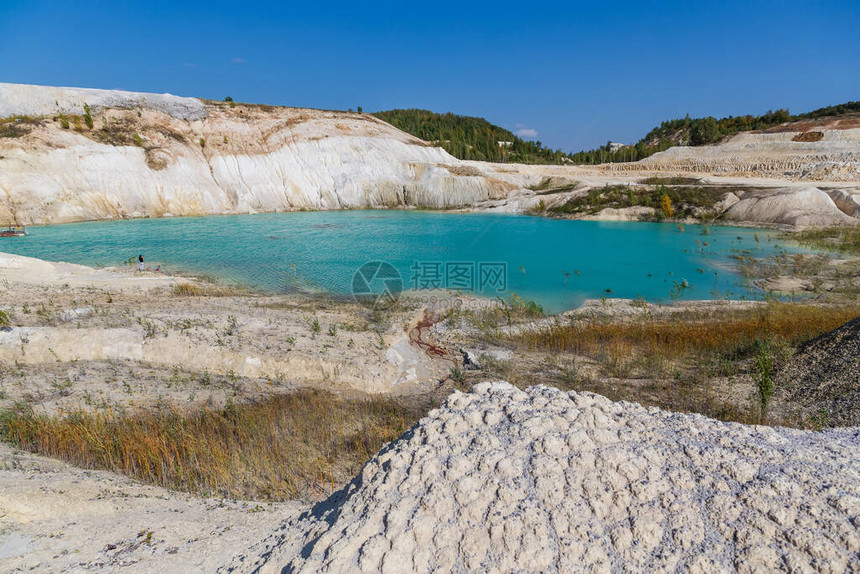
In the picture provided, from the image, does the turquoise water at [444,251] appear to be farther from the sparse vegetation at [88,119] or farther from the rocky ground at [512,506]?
the sparse vegetation at [88,119]

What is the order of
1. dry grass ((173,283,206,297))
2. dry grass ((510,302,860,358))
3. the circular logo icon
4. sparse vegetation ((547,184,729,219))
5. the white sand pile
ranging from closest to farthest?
1. the white sand pile
2. dry grass ((510,302,860,358))
3. dry grass ((173,283,206,297))
4. the circular logo icon
5. sparse vegetation ((547,184,729,219))

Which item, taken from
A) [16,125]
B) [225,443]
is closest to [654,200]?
[225,443]

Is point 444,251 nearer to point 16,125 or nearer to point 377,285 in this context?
point 377,285

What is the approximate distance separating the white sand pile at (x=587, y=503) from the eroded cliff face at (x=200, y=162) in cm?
3838

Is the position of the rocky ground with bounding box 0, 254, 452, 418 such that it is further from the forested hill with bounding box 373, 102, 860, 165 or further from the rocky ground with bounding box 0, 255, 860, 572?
the forested hill with bounding box 373, 102, 860, 165

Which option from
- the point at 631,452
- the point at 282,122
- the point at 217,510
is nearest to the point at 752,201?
the point at 631,452

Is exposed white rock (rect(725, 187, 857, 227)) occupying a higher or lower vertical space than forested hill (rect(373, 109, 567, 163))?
lower

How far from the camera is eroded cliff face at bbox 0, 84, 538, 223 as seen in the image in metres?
31.8

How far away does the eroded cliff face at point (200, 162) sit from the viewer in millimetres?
31812

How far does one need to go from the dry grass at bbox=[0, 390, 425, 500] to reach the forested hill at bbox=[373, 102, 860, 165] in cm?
5264

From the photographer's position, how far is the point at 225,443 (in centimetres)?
527

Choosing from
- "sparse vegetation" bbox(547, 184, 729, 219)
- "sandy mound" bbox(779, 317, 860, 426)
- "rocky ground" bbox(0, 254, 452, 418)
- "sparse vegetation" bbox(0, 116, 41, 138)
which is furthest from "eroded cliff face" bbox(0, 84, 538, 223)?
"sandy mound" bbox(779, 317, 860, 426)

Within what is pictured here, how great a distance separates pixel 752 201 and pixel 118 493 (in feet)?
115

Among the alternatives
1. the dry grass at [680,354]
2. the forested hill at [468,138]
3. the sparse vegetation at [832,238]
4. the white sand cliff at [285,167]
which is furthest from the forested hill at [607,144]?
the dry grass at [680,354]
